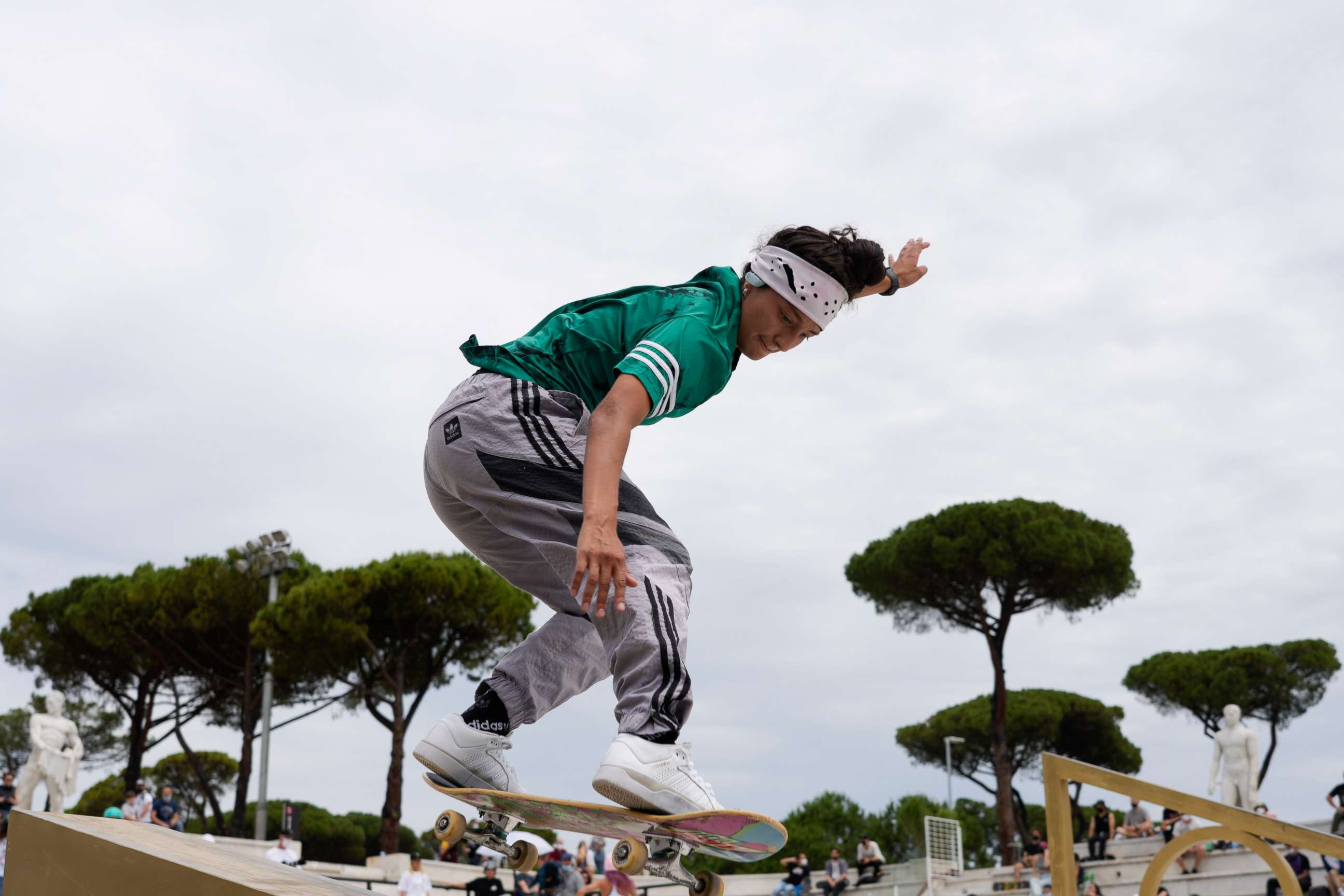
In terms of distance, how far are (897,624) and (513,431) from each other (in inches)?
1434

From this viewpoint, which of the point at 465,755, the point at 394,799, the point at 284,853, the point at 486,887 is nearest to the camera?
the point at 465,755

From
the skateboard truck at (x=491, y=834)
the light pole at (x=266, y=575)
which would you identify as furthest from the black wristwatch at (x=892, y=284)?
the light pole at (x=266, y=575)

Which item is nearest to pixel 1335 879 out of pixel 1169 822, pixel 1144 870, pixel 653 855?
pixel 1144 870

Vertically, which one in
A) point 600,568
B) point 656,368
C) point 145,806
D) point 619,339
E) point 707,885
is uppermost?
point 619,339

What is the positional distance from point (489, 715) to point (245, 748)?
32900 mm

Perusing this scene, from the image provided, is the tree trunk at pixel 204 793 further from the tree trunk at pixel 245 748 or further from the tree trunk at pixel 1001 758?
the tree trunk at pixel 1001 758

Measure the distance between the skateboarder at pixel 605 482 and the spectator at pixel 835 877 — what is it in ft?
60.7

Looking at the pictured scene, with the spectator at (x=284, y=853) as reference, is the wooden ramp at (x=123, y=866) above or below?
above

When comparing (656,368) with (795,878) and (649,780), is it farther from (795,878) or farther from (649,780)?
(795,878)

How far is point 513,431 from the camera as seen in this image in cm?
304

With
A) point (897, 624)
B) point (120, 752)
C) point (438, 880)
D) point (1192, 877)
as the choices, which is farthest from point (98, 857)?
point (120, 752)

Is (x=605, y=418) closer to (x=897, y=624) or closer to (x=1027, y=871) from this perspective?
(x=1027, y=871)

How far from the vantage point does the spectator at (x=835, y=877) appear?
66.2ft

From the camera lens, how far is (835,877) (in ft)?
67.8
